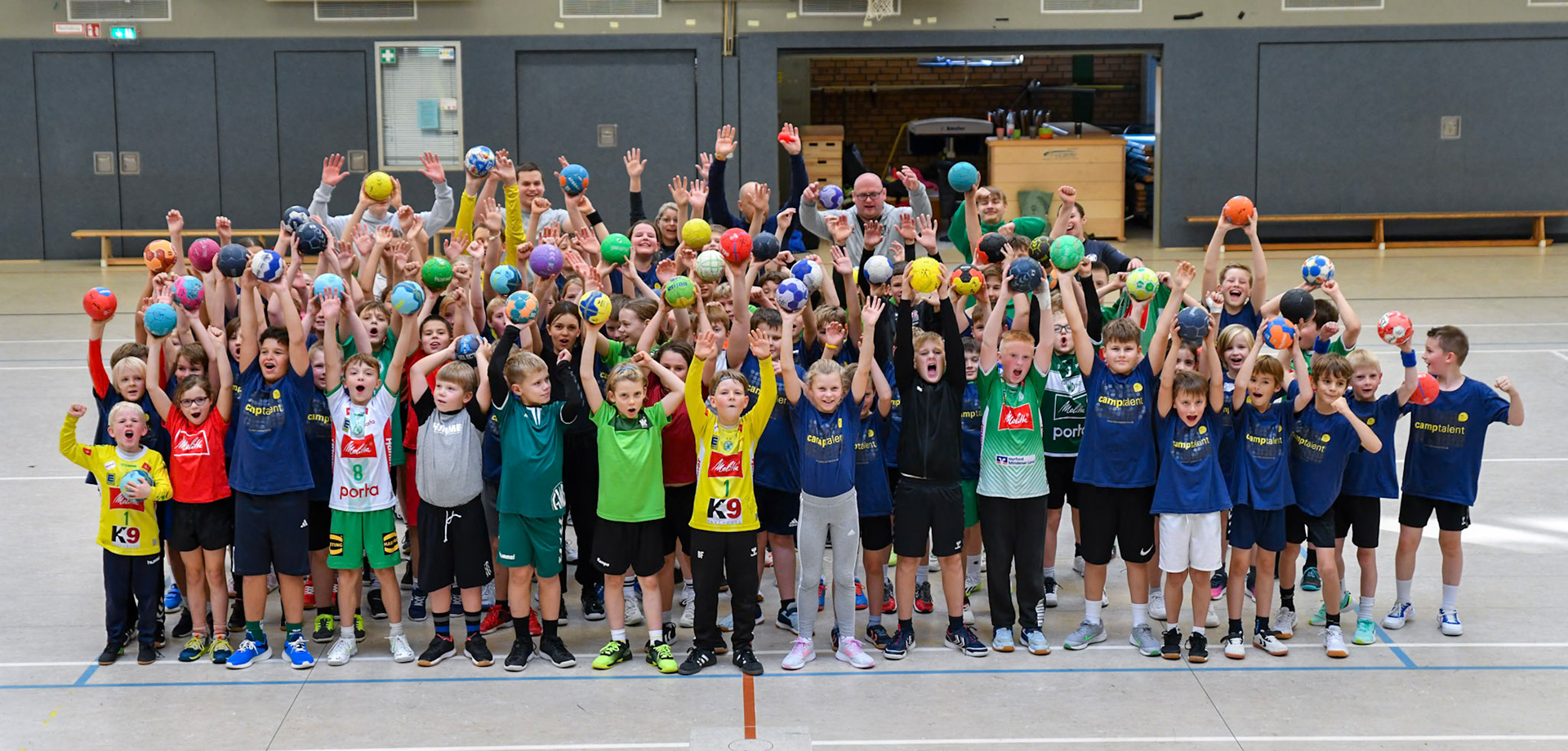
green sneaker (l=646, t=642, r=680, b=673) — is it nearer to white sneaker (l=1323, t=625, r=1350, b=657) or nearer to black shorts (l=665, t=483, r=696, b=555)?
black shorts (l=665, t=483, r=696, b=555)

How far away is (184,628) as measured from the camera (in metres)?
7.46

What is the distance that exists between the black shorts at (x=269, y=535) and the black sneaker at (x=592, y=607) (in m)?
1.53

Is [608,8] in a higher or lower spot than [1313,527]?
higher

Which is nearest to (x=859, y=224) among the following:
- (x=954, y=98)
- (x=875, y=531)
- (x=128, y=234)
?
(x=875, y=531)

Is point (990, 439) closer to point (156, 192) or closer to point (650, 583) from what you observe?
point (650, 583)

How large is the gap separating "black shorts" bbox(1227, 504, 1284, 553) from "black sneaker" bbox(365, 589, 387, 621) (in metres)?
4.55

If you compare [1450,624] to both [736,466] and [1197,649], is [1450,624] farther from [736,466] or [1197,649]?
[736,466]

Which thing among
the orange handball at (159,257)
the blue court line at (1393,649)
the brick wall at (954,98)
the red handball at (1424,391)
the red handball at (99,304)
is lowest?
the blue court line at (1393,649)

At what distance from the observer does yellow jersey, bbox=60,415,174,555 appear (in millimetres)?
6965

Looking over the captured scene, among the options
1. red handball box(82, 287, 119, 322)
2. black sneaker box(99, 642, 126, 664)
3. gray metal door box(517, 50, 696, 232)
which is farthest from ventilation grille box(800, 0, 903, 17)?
black sneaker box(99, 642, 126, 664)

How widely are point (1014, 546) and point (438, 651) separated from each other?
2.99 meters

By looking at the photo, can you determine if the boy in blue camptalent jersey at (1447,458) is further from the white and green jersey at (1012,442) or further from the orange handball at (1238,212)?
the white and green jersey at (1012,442)

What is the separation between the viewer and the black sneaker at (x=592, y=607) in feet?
25.5

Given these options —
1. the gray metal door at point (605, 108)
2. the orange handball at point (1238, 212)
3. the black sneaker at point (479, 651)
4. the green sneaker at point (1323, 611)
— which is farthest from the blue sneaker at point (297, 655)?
the gray metal door at point (605, 108)
